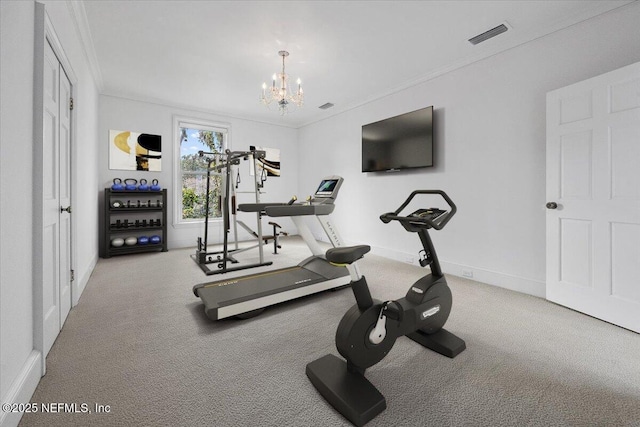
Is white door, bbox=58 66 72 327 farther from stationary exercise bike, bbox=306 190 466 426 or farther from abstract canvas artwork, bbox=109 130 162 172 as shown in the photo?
abstract canvas artwork, bbox=109 130 162 172

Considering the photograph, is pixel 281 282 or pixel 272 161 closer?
pixel 281 282

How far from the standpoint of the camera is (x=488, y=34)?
3.18 meters

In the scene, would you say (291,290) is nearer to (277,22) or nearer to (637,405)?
(637,405)

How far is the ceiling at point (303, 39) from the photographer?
276cm

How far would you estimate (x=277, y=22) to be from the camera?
3.00m

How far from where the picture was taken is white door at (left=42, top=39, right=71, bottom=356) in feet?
6.45

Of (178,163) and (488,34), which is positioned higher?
(488,34)

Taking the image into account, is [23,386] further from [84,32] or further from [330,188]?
[84,32]

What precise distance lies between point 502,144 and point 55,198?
4579mm

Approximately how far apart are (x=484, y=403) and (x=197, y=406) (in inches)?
60.2

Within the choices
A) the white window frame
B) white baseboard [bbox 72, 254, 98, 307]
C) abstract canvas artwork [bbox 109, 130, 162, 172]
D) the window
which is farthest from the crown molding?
white baseboard [bbox 72, 254, 98, 307]

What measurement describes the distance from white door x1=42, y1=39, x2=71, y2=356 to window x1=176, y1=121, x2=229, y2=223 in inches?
132

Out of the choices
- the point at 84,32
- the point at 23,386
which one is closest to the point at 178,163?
the point at 84,32

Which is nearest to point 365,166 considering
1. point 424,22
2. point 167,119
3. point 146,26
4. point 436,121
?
point 436,121
